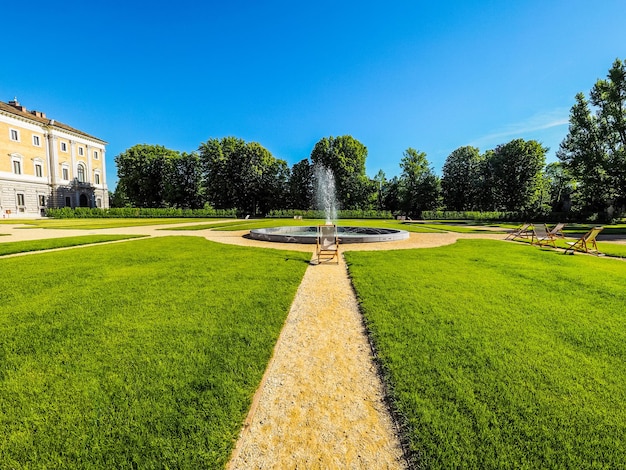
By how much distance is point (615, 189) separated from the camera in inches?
1229

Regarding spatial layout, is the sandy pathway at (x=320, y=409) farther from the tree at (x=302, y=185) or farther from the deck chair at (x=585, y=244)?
the tree at (x=302, y=185)

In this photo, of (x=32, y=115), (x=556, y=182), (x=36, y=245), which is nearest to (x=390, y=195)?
(x=556, y=182)

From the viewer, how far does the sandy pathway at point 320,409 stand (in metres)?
2.21

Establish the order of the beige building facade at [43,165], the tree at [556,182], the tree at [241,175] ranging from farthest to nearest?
1. the tree at [556,182]
2. the tree at [241,175]
3. the beige building facade at [43,165]

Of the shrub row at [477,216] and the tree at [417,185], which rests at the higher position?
the tree at [417,185]

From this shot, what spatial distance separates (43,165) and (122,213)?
16295 mm

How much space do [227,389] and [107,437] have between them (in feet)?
3.22

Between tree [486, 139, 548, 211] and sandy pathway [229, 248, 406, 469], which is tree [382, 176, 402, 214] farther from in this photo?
sandy pathway [229, 248, 406, 469]

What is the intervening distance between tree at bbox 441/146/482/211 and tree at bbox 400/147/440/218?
5565 mm

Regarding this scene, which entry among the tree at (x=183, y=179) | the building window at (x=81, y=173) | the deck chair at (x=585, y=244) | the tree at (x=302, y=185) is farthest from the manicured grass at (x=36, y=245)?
the building window at (x=81, y=173)

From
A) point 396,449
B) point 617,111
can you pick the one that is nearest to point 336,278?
point 396,449

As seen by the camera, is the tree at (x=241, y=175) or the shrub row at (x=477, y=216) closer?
the shrub row at (x=477, y=216)

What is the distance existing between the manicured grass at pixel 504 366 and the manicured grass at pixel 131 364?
167cm

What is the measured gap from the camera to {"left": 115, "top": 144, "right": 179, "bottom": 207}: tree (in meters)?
57.4
